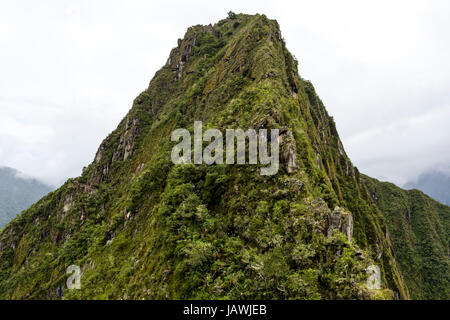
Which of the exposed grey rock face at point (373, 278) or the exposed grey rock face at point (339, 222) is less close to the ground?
the exposed grey rock face at point (339, 222)

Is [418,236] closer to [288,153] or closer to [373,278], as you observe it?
[288,153]

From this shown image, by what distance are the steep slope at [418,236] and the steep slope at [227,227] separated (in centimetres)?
6133

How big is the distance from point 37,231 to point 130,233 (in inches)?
2033

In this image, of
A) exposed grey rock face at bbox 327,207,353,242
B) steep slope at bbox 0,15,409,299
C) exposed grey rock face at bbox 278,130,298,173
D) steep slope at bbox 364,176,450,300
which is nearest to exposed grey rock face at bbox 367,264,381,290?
steep slope at bbox 0,15,409,299

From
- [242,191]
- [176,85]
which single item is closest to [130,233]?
Result: [242,191]

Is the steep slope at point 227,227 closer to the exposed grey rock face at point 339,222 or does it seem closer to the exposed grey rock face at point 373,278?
the exposed grey rock face at point 339,222

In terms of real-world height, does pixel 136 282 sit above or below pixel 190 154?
below

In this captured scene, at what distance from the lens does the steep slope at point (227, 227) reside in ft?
40.8

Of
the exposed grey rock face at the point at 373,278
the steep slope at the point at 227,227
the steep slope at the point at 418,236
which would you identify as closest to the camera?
the exposed grey rock face at the point at 373,278

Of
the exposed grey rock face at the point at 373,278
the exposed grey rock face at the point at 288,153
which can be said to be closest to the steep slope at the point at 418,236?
the exposed grey rock face at the point at 288,153

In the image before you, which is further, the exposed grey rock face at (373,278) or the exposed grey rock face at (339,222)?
the exposed grey rock face at (339,222)

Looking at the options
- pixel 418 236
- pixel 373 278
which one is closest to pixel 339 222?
pixel 373 278

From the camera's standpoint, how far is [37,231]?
200 feet
